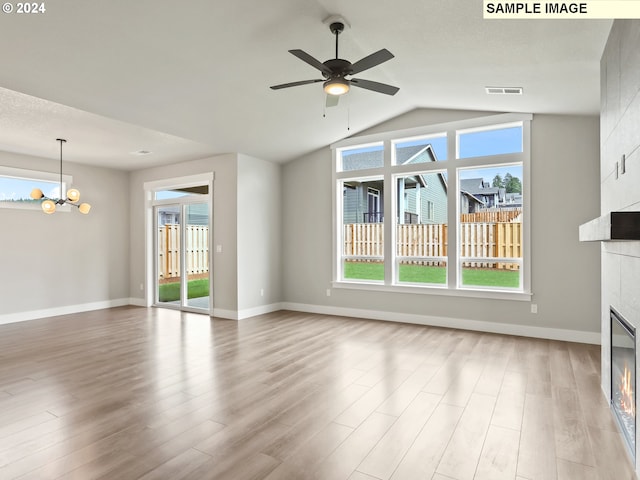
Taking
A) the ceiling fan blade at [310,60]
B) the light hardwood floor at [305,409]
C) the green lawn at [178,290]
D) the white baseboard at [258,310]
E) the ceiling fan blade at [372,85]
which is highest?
the ceiling fan blade at [310,60]

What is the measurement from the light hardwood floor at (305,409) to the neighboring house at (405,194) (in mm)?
2056

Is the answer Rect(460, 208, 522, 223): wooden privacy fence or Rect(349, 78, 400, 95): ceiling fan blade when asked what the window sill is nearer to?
Rect(460, 208, 522, 223): wooden privacy fence

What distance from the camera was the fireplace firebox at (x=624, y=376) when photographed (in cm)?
230

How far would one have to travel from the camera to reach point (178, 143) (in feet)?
19.0

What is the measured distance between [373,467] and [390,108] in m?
4.87

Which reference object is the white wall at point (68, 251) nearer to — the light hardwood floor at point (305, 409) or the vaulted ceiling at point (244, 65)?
the vaulted ceiling at point (244, 65)

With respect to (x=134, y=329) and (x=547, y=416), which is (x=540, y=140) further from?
(x=134, y=329)

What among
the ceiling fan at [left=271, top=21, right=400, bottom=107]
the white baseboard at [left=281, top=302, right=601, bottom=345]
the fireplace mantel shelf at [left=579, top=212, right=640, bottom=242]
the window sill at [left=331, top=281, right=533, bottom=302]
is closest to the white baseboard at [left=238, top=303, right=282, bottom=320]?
the white baseboard at [left=281, top=302, right=601, bottom=345]

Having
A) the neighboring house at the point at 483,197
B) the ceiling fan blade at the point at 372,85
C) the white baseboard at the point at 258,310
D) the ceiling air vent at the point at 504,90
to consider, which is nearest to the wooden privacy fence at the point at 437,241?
the neighboring house at the point at 483,197

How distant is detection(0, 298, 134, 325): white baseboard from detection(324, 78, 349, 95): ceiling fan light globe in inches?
257

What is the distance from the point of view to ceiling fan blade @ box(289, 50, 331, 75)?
280 cm

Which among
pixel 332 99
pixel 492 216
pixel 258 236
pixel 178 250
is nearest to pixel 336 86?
pixel 332 99

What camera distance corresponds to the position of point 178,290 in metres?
7.32

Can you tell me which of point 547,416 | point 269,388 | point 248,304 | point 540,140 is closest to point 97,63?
point 269,388
